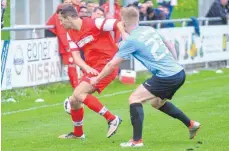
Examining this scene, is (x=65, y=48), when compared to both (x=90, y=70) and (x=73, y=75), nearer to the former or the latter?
(x=73, y=75)

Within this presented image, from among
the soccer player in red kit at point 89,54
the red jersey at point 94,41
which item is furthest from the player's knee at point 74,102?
the red jersey at point 94,41

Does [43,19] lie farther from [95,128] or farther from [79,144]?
[79,144]

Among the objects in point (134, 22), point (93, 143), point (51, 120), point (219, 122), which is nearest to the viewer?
point (134, 22)

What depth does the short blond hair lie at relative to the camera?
972cm

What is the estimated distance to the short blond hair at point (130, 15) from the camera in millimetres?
9719

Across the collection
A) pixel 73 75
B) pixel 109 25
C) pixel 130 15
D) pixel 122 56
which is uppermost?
pixel 130 15

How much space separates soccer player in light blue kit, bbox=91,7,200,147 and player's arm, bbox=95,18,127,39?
2.37 feet

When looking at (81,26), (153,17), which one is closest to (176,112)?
(81,26)

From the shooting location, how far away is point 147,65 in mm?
9992

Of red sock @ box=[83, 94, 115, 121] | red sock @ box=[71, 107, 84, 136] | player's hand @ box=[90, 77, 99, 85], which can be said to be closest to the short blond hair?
player's hand @ box=[90, 77, 99, 85]

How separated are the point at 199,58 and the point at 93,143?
13.0 meters

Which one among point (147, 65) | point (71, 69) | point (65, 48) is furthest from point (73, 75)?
point (147, 65)

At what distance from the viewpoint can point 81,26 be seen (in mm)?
11008

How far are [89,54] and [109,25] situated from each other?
1.73 ft
